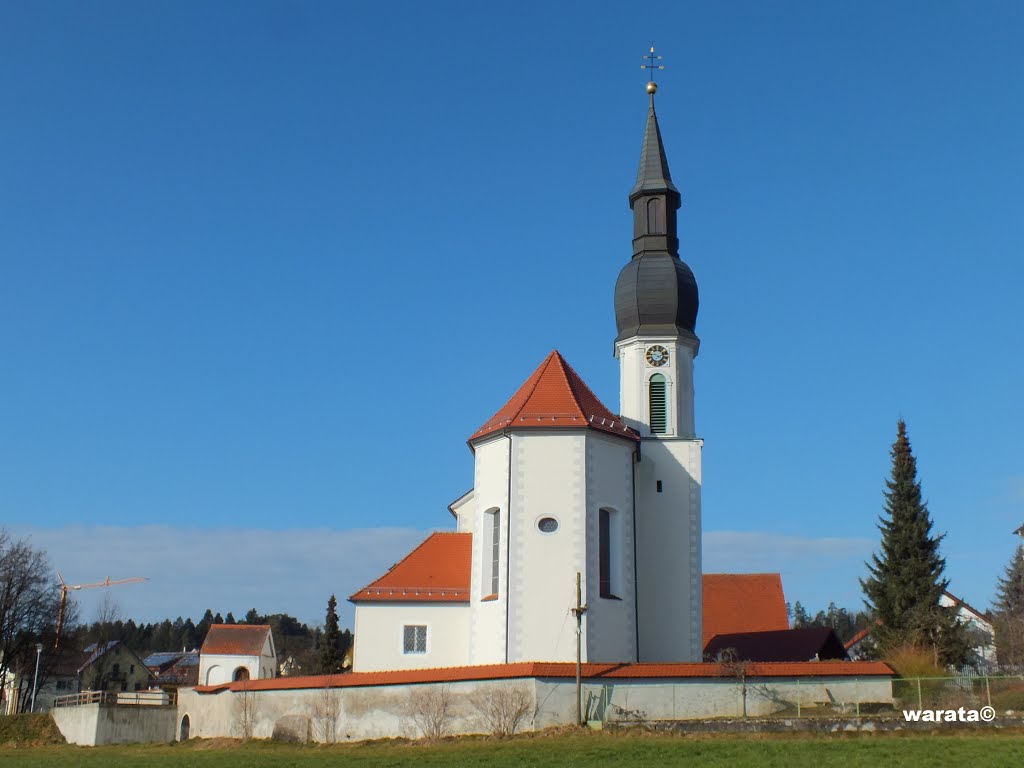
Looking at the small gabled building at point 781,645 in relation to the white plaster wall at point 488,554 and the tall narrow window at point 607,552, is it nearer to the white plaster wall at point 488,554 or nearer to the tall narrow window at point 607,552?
the tall narrow window at point 607,552

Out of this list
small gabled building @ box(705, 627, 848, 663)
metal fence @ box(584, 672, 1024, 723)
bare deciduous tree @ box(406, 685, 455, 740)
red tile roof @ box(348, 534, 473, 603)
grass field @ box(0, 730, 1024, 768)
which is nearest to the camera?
grass field @ box(0, 730, 1024, 768)

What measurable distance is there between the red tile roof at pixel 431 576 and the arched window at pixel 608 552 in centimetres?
447

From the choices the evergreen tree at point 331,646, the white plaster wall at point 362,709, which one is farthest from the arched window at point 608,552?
the evergreen tree at point 331,646

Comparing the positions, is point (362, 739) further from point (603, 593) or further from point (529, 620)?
point (603, 593)

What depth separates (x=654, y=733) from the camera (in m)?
24.4

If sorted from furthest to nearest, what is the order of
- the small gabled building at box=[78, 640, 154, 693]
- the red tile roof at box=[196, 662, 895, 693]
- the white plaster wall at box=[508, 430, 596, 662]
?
the small gabled building at box=[78, 640, 154, 693]
the white plaster wall at box=[508, 430, 596, 662]
the red tile roof at box=[196, 662, 895, 693]

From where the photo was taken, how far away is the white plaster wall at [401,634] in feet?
107

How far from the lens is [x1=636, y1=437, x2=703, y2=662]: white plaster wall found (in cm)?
3338

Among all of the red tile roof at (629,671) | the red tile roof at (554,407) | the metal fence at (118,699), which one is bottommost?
the metal fence at (118,699)

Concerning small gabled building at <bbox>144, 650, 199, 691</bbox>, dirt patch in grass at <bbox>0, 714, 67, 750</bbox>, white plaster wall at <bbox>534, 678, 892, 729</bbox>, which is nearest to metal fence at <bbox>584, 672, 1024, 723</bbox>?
white plaster wall at <bbox>534, 678, 892, 729</bbox>

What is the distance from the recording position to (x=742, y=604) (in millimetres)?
43938

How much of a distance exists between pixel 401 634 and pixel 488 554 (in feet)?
13.3

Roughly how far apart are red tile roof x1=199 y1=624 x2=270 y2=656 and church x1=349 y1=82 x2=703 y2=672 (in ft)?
144

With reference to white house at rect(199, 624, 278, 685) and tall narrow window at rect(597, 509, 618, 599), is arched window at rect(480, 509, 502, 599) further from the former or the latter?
white house at rect(199, 624, 278, 685)
